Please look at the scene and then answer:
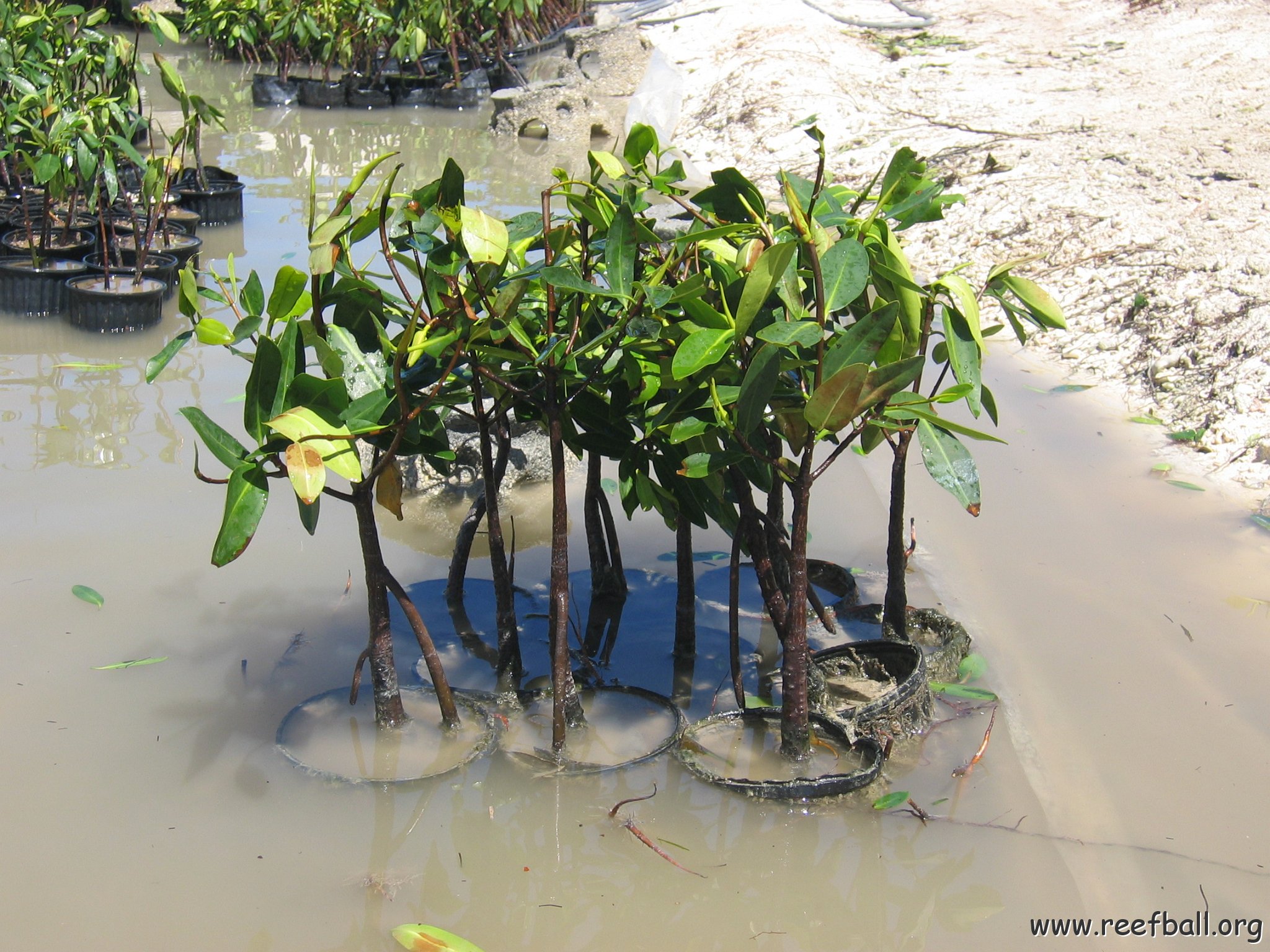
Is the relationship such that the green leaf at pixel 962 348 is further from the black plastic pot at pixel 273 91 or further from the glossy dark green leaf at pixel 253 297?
the black plastic pot at pixel 273 91

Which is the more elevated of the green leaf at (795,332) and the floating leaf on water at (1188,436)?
the green leaf at (795,332)

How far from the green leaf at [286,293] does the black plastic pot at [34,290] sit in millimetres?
3271

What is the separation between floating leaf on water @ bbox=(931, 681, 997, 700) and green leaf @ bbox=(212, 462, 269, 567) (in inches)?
56.8

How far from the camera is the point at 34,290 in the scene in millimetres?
4453

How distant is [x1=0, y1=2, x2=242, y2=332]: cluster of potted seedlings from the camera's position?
430cm

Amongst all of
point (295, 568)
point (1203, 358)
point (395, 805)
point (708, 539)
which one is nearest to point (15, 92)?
point (295, 568)

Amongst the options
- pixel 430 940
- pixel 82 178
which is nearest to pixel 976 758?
pixel 430 940

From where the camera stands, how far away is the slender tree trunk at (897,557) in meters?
2.23

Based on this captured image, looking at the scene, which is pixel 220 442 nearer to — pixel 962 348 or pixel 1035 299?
pixel 962 348

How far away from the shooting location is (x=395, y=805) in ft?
6.31

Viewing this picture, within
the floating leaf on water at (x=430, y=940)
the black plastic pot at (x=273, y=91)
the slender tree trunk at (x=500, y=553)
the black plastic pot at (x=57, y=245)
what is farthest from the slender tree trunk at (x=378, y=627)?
the black plastic pot at (x=273, y=91)

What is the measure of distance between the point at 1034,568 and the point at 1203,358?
5.05 ft

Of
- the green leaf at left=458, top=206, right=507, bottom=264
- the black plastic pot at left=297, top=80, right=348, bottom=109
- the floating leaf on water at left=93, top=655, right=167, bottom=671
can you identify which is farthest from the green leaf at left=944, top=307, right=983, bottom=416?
the black plastic pot at left=297, top=80, right=348, bottom=109

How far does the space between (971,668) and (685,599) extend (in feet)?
2.19
